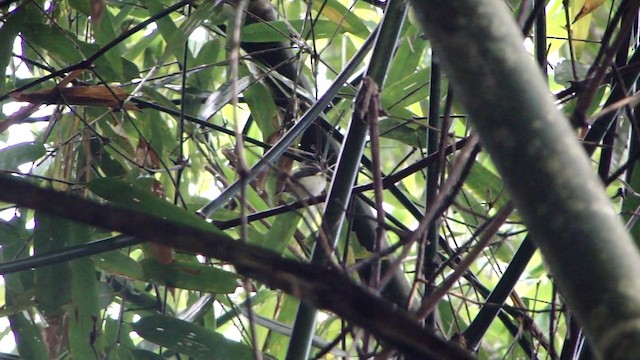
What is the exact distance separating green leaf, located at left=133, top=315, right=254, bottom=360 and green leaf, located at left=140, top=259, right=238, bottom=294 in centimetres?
5

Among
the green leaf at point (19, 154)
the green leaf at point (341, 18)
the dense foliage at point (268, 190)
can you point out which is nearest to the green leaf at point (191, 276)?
the dense foliage at point (268, 190)

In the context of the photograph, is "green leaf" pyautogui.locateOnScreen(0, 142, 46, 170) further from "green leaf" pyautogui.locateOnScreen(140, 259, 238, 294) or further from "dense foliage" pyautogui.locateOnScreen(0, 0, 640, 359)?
"green leaf" pyautogui.locateOnScreen(140, 259, 238, 294)

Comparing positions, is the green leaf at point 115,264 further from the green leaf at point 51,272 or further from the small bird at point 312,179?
the small bird at point 312,179

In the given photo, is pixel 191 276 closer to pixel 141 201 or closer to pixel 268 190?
pixel 141 201

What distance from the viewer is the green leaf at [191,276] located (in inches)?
25.6

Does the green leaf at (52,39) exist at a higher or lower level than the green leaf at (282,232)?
higher

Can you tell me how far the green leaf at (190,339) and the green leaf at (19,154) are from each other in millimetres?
229

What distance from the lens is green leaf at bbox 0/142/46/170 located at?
2.63 feet

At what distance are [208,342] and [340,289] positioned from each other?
0.44 metres

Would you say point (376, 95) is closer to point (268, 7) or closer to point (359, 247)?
point (359, 247)

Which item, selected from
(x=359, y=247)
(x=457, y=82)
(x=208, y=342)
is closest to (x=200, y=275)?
(x=208, y=342)

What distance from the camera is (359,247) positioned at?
30.6 inches

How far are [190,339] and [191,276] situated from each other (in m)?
0.07

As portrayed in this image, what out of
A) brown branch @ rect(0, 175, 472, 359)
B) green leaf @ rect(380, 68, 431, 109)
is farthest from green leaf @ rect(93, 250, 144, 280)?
brown branch @ rect(0, 175, 472, 359)
